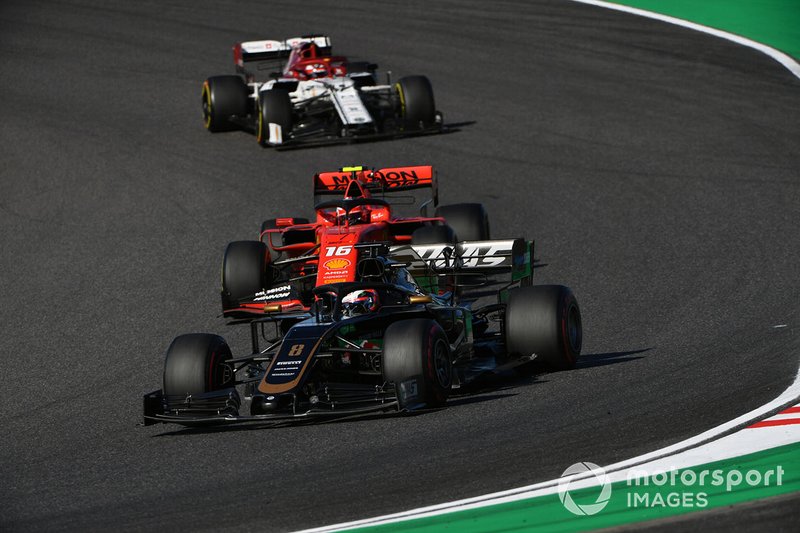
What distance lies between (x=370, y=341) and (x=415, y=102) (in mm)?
Result: 12822

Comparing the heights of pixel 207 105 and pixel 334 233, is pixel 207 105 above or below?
above

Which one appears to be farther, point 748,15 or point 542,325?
point 748,15

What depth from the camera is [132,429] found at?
11.7m

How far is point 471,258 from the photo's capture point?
13.5 meters

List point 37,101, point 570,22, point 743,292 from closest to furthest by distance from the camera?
point 743,292 < point 37,101 < point 570,22

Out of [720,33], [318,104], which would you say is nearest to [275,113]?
[318,104]

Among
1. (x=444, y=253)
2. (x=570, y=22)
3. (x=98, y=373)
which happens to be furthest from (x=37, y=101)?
(x=444, y=253)

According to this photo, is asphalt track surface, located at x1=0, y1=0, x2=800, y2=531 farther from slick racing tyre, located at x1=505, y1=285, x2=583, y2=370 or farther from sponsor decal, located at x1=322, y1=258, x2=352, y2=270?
sponsor decal, located at x1=322, y1=258, x2=352, y2=270

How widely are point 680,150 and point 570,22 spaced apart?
31.7 feet

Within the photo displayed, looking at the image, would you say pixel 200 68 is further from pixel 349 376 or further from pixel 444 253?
pixel 349 376

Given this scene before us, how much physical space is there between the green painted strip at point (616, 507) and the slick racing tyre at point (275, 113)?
16.1 meters

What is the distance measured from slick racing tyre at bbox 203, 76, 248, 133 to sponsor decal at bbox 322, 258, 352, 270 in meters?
12.3

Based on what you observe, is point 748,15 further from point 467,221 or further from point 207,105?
point 467,221

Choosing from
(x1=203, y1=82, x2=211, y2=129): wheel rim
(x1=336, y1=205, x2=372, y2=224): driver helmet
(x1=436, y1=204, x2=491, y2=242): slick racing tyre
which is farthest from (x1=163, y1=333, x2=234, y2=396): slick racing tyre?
(x1=203, y1=82, x2=211, y2=129): wheel rim
